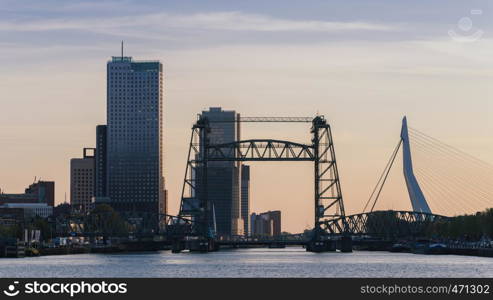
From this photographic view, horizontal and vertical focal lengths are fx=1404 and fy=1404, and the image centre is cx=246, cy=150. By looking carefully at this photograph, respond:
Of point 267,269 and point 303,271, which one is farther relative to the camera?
point 267,269

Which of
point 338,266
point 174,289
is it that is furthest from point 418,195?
point 174,289

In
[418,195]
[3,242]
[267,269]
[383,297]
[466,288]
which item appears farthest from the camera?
[3,242]

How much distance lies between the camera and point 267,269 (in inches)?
5202

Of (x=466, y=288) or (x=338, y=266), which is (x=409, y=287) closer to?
(x=466, y=288)

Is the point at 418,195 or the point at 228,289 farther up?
the point at 418,195

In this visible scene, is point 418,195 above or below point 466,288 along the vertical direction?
above

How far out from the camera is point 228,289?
74250 mm

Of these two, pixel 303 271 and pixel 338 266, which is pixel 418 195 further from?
pixel 303 271

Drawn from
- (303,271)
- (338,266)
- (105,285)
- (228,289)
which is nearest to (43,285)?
(105,285)

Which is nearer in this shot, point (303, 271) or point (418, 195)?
point (303, 271)

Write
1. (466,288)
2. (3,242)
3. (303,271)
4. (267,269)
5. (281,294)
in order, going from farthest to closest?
(3,242)
(267,269)
(303,271)
(281,294)
(466,288)

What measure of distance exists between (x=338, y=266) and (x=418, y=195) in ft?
120

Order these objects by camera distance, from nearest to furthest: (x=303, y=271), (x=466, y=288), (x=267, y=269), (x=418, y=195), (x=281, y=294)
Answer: (x=466, y=288)
(x=281, y=294)
(x=303, y=271)
(x=267, y=269)
(x=418, y=195)

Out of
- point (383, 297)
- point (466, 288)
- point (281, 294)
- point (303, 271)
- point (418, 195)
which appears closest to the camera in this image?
point (383, 297)
